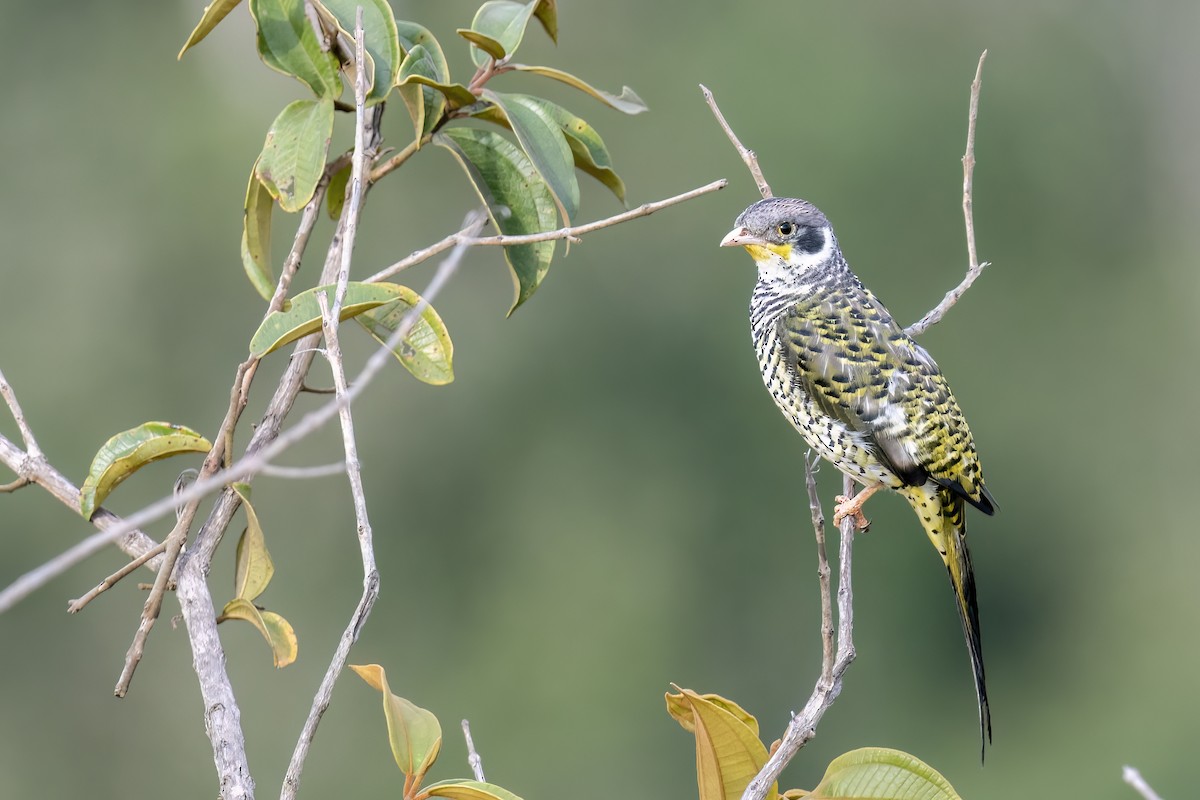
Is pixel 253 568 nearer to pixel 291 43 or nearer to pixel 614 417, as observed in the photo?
pixel 291 43

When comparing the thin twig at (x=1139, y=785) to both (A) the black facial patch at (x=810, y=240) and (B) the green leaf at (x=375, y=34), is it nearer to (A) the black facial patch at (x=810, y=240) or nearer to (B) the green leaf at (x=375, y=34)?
(B) the green leaf at (x=375, y=34)

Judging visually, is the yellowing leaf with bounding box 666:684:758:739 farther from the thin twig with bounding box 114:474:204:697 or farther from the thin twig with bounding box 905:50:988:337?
the thin twig with bounding box 905:50:988:337

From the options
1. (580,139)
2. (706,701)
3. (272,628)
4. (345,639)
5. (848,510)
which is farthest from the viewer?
(848,510)

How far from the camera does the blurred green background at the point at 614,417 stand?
21188 mm

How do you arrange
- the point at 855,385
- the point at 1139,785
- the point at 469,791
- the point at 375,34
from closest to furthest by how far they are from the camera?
the point at 1139,785 < the point at 469,791 < the point at 375,34 < the point at 855,385

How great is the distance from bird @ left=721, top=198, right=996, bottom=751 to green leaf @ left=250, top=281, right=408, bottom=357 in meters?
1.80

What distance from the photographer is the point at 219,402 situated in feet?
67.7

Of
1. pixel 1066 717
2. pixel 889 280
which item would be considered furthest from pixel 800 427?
pixel 1066 717

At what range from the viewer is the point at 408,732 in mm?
2164

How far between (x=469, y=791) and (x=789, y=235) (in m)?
2.56

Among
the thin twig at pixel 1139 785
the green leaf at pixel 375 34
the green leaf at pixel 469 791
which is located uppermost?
the green leaf at pixel 375 34

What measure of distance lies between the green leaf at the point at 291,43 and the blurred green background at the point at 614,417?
16.1 metres

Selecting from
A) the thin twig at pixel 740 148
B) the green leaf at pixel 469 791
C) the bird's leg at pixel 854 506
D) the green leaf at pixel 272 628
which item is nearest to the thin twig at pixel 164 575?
the green leaf at pixel 272 628

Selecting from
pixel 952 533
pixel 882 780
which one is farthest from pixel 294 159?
pixel 952 533
